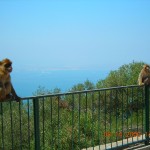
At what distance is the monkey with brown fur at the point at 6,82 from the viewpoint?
6004mm

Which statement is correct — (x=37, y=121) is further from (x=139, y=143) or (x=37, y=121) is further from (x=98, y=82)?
(x=98, y=82)

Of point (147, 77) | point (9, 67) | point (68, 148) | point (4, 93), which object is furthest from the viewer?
point (68, 148)

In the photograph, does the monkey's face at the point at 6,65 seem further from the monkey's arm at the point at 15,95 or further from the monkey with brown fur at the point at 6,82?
the monkey's arm at the point at 15,95

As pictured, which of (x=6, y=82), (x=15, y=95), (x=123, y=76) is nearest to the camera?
(x=15, y=95)

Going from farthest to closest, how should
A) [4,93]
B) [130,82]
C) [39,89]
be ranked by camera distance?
[130,82] < [39,89] < [4,93]

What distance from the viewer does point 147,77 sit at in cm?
1064

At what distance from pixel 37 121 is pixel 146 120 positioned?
9.61 ft

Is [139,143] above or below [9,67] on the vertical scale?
below

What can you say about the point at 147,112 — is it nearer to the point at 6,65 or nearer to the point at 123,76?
the point at 6,65

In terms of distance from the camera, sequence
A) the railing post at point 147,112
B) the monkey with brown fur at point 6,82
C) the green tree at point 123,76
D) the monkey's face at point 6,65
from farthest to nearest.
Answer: the green tree at point 123,76, the railing post at point 147,112, the monkey's face at point 6,65, the monkey with brown fur at point 6,82

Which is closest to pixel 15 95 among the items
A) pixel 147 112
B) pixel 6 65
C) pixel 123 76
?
pixel 6 65

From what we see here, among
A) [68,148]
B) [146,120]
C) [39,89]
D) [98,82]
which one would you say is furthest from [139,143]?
[98,82]

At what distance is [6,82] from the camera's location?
20.5 feet

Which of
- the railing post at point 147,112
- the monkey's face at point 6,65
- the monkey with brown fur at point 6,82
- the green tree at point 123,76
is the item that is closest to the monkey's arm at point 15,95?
the monkey with brown fur at point 6,82
